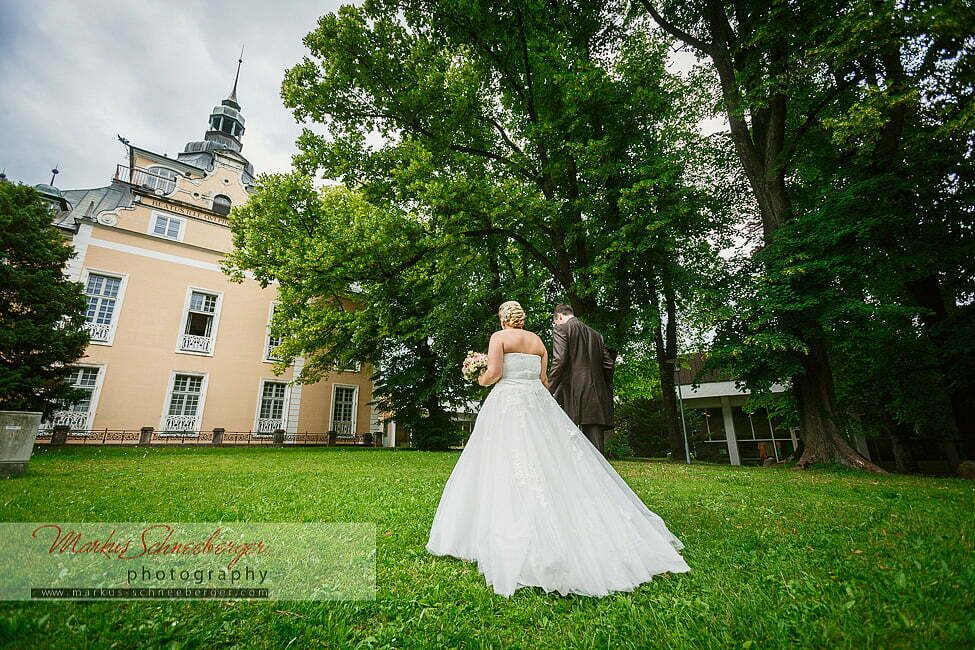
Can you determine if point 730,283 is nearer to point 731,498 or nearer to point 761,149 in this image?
point 761,149

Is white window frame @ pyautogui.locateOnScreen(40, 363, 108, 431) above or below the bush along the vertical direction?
above

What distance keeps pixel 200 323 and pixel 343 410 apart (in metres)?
9.73

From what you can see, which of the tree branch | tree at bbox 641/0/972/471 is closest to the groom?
tree at bbox 641/0/972/471

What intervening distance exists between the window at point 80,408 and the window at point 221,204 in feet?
35.5

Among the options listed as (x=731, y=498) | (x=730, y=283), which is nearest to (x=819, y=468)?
Answer: (x=730, y=283)

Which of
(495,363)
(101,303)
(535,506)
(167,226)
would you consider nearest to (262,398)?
(101,303)

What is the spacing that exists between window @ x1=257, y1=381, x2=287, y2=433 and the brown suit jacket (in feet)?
78.5

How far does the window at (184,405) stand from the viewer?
69.9 feet

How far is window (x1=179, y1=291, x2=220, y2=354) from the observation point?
73.8ft

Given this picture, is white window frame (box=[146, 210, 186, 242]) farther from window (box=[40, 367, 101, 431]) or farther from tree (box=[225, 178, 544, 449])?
tree (box=[225, 178, 544, 449])

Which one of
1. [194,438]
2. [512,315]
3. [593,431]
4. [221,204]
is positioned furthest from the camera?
[221,204]

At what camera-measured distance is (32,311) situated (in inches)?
509

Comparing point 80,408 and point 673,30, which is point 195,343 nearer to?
point 80,408

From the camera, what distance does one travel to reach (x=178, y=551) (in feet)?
10.7
